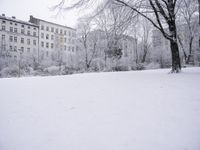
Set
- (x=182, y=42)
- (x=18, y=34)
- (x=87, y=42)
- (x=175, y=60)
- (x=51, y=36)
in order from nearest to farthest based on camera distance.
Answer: (x=175, y=60), (x=182, y=42), (x=87, y=42), (x=18, y=34), (x=51, y=36)

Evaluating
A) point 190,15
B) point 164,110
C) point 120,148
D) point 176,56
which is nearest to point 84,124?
point 120,148

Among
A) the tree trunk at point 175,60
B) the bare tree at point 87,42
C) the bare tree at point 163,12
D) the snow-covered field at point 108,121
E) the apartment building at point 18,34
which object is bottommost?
the snow-covered field at point 108,121

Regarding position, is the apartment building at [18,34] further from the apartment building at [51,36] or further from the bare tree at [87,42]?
the bare tree at [87,42]

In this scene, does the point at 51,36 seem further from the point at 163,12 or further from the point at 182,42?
the point at 163,12

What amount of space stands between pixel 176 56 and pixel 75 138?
8.03m

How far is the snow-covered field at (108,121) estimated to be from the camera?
2.66 metres

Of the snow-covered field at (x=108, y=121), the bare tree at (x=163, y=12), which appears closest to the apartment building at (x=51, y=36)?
the bare tree at (x=163, y=12)

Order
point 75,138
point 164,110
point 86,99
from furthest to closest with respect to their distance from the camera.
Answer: point 86,99 < point 164,110 < point 75,138

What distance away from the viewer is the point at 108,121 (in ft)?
10.8

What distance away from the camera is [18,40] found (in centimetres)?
5556

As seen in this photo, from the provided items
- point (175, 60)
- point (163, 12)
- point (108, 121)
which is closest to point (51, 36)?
point (163, 12)

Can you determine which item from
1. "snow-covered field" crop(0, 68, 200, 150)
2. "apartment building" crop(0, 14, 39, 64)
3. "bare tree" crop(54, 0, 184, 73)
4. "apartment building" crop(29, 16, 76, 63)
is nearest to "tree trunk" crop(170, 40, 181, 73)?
"bare tree" crop(54, 0, 184, 73)

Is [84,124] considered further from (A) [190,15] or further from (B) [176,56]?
(A) [190,15]

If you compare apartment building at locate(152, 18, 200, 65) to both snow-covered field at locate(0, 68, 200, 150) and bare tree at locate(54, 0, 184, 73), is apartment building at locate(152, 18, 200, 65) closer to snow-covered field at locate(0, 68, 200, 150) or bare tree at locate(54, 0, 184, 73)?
bare tree at locate(54, 0, 184, 73)
